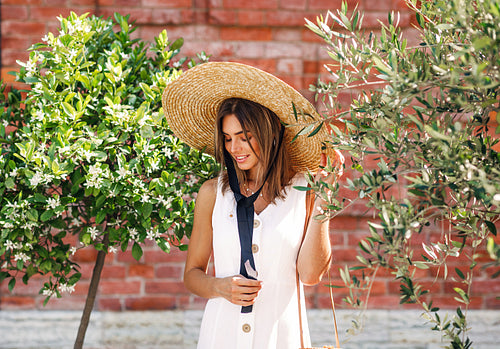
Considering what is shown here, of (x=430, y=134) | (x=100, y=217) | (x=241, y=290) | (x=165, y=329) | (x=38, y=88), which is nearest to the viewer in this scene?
A: (x=430, y=134)

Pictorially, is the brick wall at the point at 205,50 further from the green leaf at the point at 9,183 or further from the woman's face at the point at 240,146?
the woman's face at the point at 240,146

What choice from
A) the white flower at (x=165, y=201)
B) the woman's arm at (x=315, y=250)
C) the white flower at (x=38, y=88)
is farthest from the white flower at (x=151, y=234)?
the white flower at (x=38, y=88)

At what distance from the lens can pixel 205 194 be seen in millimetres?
2324

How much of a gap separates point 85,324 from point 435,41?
2.09 m

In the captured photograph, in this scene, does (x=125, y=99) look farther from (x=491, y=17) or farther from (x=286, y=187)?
(x=491, y=17)

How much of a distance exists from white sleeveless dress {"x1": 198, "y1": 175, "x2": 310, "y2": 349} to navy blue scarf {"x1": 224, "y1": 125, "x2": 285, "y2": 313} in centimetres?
3

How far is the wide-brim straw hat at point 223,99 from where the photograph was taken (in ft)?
6.98

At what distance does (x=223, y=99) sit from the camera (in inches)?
93.6

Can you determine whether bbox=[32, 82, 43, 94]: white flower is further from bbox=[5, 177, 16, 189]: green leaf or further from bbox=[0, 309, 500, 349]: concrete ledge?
bbox=[0, 309, 500, 349]: concrete ledge

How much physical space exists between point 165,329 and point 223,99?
2.02 m

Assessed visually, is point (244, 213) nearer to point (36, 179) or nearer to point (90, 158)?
point (90, 158)

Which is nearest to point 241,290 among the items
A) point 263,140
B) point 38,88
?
point 263,140

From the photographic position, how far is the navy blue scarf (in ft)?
7.02

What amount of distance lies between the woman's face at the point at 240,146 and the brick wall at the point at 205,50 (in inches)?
67.0
